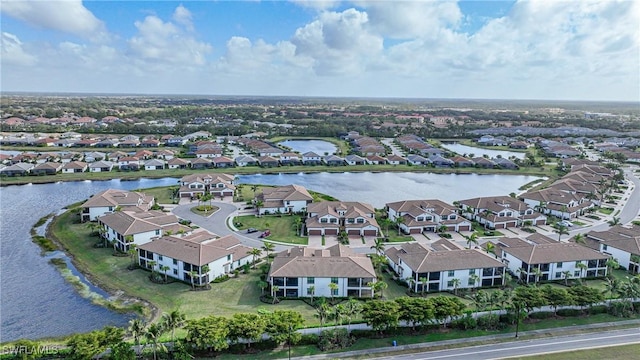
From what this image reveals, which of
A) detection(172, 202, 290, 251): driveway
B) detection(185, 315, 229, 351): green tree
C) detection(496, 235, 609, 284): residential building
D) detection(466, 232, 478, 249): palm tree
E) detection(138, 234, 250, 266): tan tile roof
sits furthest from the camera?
detection(172, 202, 290, 251): driveway

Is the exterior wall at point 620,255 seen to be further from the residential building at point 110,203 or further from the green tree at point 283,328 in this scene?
the residential building at point 110,203

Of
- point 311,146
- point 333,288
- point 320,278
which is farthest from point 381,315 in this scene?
point 311,146

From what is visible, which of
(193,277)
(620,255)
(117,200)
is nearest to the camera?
(193,277)

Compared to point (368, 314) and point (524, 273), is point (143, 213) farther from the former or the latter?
point (524, 273)

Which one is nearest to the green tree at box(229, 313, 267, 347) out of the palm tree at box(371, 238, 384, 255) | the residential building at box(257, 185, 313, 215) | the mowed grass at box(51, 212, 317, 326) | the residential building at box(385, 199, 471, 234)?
the mowed grass at box(51, 212, 317, 326)

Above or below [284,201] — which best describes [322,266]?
below

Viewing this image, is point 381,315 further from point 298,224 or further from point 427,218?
point 427,218

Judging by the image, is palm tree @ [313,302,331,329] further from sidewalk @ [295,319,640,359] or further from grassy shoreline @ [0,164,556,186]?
grassy shoreline @ [0,164,556,186]
